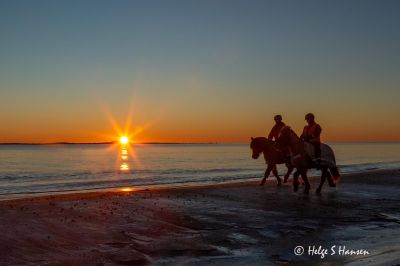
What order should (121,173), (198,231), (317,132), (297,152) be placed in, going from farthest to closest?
(121,173)
(317,132)
(297,152)
(198,231)

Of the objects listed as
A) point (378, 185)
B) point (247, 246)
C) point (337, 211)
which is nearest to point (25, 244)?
point (247, 246)

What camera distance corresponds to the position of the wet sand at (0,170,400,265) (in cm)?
727

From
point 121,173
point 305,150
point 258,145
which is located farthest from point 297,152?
point 121,173

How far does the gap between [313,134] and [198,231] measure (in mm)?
8144

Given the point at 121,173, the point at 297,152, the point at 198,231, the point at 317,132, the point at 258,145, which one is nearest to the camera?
the point at 198,231

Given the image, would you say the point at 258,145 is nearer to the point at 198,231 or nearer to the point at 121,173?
the point at 198,231

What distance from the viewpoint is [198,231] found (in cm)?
930

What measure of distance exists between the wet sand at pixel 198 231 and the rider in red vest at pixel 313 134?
2163 millimetres

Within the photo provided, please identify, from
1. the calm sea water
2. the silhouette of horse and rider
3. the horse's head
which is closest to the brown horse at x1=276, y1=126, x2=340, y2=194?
the silhouette of horse and rider

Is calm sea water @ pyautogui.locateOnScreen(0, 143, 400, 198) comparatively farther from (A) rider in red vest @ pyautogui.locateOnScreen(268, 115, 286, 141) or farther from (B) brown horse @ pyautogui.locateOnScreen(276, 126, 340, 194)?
(B) brown horse @ pyautogui.locateOnScreen(276, 126, 340, 194)

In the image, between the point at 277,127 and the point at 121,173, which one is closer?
the point at 277,127

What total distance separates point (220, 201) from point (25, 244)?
7047 millimetres

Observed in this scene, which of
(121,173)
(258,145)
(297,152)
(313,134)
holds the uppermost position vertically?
(313,134)

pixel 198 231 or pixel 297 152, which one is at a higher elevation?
pixel 297 152
